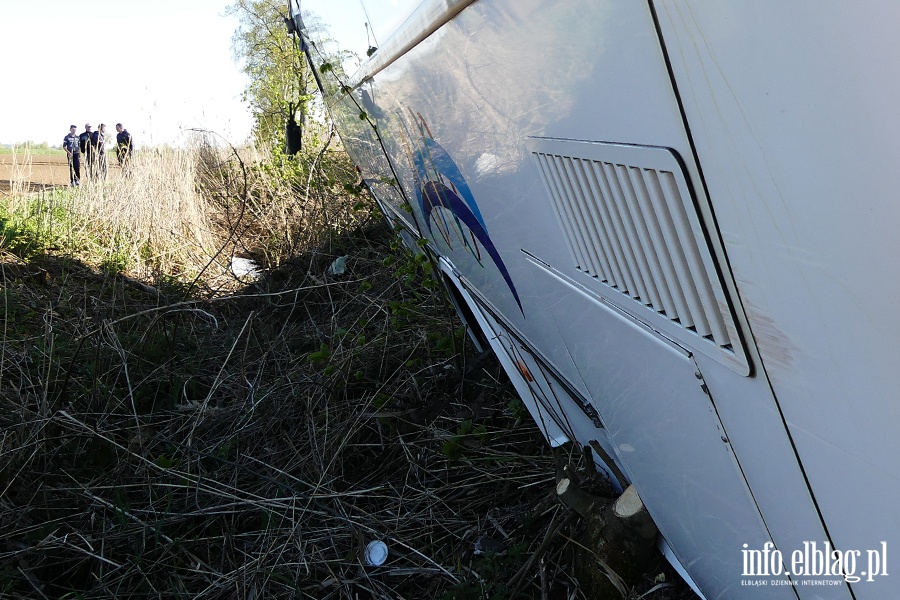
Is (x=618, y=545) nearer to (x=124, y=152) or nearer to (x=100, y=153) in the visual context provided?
(x=124, y=152)

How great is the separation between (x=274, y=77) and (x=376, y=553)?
834cm

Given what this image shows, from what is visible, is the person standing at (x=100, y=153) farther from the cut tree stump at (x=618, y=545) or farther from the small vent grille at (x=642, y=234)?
the small vent grille at (x=642, y=234)

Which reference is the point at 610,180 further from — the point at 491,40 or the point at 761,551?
the point at 761,551

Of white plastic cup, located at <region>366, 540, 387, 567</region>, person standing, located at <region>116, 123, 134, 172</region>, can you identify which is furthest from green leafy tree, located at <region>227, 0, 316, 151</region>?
white plastic cup, located at <region>366, 540, 387, 567</region>

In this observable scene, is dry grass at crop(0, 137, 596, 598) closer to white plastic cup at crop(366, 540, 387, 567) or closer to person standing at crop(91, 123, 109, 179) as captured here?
white plastic cup at crop(366, 540, 387, 567)

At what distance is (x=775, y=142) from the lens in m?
0.74

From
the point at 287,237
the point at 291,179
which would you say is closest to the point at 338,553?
the point at 287,237

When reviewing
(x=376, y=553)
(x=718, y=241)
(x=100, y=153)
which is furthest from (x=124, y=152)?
(x=718, y=241)

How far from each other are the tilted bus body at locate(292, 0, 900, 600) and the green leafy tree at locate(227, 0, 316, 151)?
4911 millimetres

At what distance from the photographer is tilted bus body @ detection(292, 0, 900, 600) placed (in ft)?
2.23

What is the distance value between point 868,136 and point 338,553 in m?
2.42

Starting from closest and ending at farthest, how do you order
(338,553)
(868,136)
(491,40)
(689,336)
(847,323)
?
(868,136), (847,323), (689,336), (491,40), (338,553)

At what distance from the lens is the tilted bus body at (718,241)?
68 centimetres

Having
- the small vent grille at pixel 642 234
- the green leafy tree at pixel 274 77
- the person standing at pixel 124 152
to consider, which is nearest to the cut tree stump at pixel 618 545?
the small vent grille at pixel 642 234
